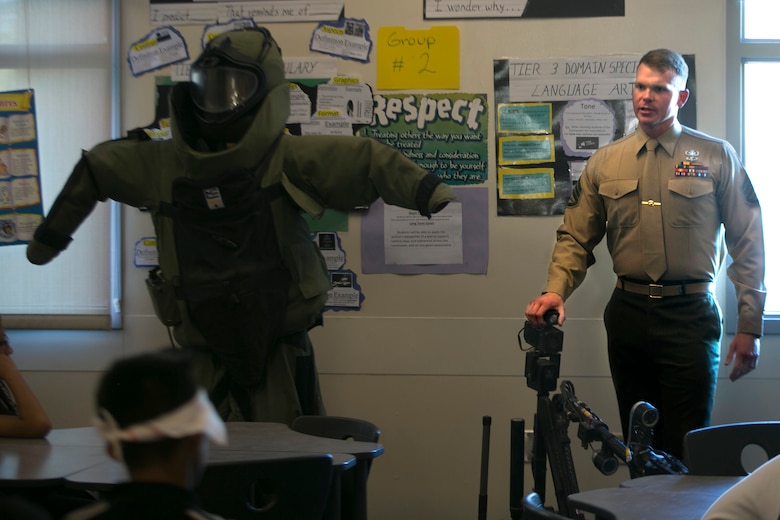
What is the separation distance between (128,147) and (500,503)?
2.00m

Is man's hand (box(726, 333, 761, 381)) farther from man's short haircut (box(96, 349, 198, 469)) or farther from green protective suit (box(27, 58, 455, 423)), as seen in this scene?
man's short haircut (box(96, 349, 198, 469))

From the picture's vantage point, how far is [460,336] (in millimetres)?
3258

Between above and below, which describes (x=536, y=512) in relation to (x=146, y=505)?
below

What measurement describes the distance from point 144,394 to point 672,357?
6.49 ft


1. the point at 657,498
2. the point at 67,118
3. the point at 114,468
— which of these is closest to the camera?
the point at 657,498

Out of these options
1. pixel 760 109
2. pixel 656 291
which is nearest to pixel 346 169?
pixel 656 291

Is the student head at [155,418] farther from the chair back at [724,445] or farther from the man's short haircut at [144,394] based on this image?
the chair back at [724,445]

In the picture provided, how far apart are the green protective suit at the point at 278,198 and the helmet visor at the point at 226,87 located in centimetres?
7

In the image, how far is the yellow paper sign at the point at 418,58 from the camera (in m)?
3.22

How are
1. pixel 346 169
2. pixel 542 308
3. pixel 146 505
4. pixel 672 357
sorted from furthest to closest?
pixel 672 357, pixel 346 169, pixel 542 308, pixel 146 505

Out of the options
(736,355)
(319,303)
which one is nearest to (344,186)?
(319,303)

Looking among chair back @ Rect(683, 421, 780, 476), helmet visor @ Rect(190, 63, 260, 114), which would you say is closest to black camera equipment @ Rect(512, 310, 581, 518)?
chair back @ Rect(683, 421, 780, 476)

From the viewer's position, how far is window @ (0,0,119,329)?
3.32 m

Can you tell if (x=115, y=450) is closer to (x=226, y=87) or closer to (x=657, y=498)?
(x=657, y=498)
